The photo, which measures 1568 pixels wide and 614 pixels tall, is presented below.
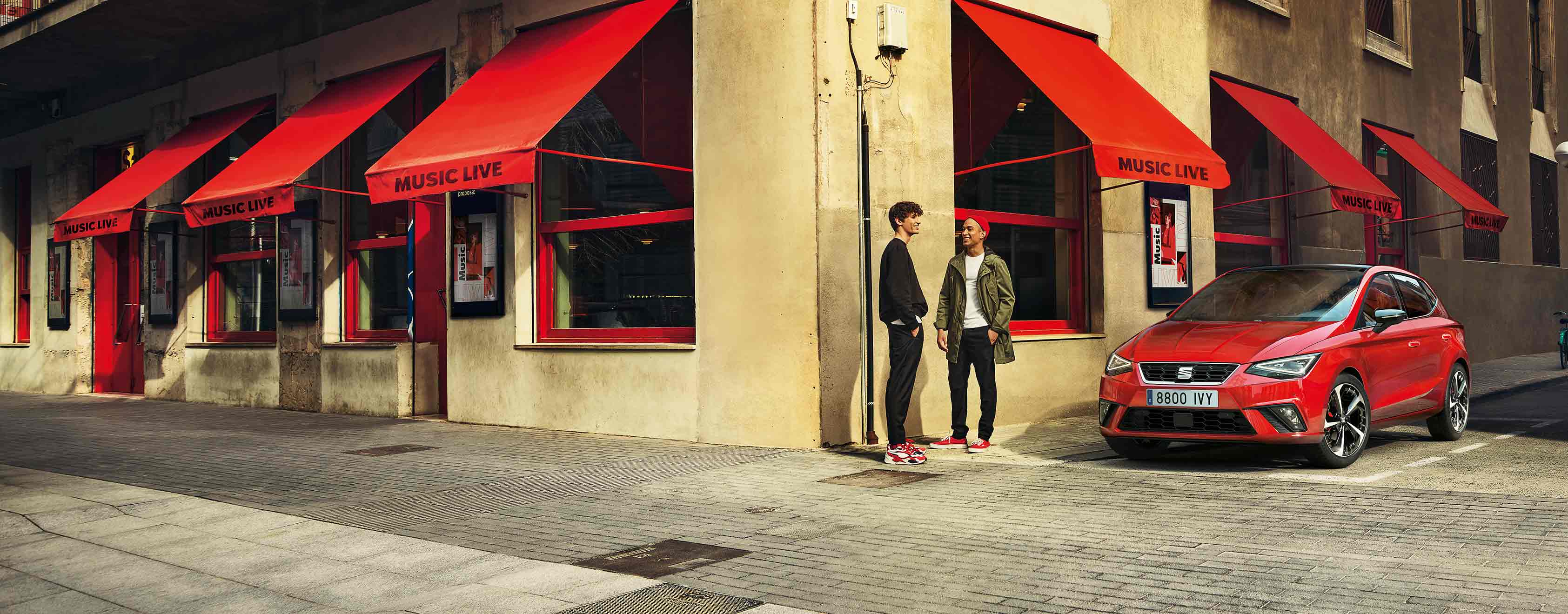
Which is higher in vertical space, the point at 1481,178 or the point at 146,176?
the point at 1481,178

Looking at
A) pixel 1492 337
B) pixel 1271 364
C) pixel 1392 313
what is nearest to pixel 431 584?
pixel 1271 364

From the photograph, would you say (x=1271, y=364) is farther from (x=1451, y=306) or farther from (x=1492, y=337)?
(x=1492, y=337)

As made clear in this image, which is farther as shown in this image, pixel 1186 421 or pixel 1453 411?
pixel 1453 411

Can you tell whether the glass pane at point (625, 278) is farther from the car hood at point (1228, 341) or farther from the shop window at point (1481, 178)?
the shop window at point (1481, 178)

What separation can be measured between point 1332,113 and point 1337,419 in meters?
10.3

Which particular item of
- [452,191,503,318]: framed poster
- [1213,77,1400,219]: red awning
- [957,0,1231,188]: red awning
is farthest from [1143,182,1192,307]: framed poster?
[452,191,503,318]: framed poster

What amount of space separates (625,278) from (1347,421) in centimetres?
606

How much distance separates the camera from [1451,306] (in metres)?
19.2

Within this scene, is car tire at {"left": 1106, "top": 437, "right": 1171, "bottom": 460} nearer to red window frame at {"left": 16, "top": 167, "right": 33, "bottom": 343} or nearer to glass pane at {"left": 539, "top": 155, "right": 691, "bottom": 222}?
glass pane at {"left": 539, "top": 155, "right": 691, "bottom": 222}

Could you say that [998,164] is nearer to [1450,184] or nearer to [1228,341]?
[1228,341]

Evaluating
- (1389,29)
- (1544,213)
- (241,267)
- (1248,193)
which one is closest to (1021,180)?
(1248,193)

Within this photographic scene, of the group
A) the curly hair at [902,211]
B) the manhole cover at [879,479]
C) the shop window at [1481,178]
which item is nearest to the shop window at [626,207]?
the curly hair at [902,211]

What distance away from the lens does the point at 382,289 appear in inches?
545

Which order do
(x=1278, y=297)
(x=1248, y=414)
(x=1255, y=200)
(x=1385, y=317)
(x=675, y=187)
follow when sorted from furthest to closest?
(x=1255, y=200)
(x=675, y=187)
(x=1278, y=297)
(x=1385, y=317)
(x=1248, y=414)
